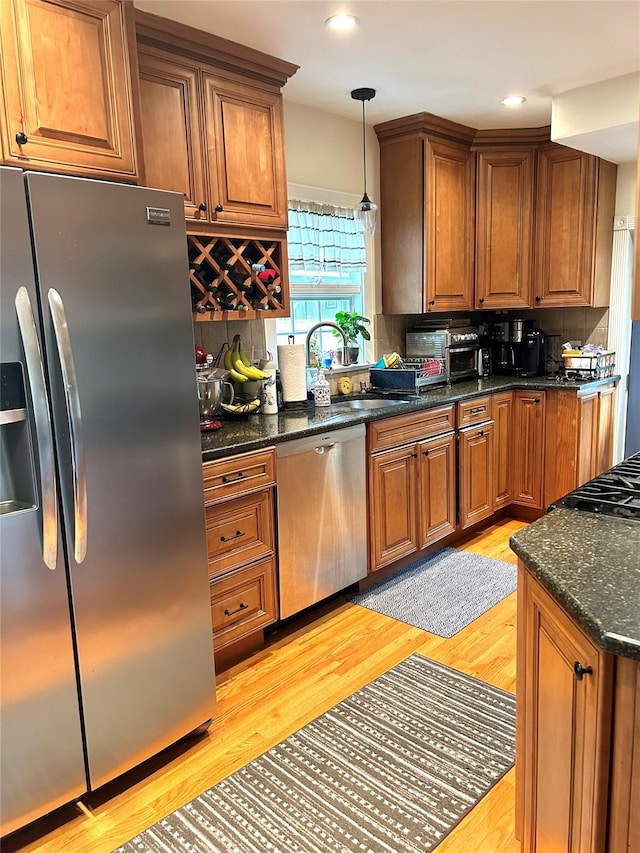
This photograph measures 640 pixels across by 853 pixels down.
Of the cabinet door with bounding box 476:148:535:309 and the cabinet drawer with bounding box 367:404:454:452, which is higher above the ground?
the cabinet door with bounding box 476:148:535:309

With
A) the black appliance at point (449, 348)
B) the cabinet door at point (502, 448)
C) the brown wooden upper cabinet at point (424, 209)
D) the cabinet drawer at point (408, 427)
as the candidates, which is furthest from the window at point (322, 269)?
the cabinet door at point (502, 448)

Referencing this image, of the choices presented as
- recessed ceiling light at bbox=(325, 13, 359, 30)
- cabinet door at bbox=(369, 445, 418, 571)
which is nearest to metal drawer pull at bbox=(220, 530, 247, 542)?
cabinet door at bbox=(369, 445, 418, 571)

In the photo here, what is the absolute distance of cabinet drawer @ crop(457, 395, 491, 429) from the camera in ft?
12.3

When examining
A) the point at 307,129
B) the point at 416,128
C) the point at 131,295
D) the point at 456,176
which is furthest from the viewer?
the point at 456,176

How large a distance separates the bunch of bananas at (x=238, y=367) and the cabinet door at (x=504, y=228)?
1980 mm

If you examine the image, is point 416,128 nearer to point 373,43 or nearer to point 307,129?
point 307,129

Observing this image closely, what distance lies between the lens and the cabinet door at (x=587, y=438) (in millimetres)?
3994

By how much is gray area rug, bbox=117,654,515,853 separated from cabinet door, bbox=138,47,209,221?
2.11 m

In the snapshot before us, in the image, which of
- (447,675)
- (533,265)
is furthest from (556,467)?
(447,675)

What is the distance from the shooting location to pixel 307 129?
350 cm

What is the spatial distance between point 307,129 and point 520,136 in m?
1.55

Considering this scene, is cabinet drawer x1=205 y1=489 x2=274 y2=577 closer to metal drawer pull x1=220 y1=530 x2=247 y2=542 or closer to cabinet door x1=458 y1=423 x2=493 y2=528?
metal drawer pull x1=220 y1=530 x2=247 y2=542

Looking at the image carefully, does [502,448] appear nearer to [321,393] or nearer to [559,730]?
[321,393]

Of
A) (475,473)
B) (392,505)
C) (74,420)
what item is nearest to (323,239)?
(392,505)
